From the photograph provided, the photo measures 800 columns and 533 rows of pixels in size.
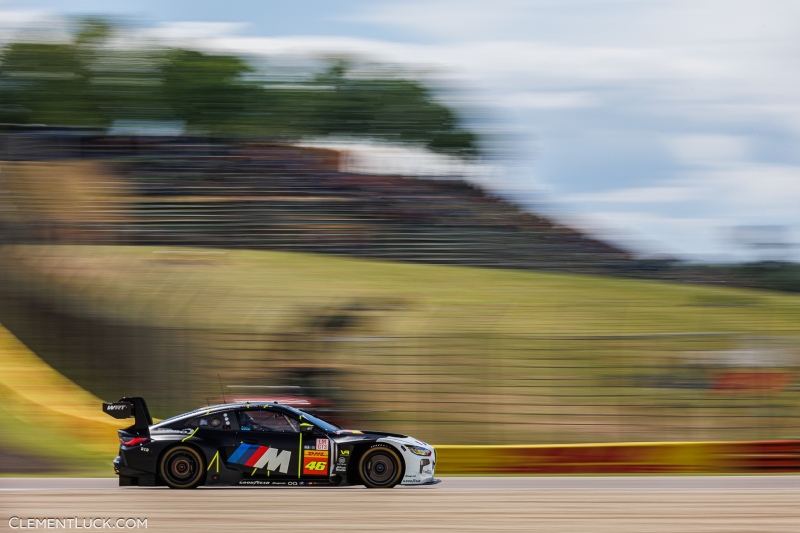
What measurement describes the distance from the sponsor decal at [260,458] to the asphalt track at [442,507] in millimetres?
238

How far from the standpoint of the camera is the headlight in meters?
9.20

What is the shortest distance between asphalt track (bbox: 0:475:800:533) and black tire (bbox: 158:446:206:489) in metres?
0.14

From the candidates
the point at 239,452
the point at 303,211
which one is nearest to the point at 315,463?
the point at 239,452

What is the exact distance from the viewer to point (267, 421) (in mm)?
9289

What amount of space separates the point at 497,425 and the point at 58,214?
55.7 ft

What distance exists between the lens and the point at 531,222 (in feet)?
108

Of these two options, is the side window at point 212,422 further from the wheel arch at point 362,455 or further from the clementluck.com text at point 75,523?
the clementluck.com text at point 75,523

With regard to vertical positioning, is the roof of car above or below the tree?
below

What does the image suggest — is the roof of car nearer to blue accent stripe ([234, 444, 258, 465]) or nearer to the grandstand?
blue accent stripe ([234, 444, 258, 465])

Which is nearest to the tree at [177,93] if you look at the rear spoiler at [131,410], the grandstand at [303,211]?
the grandstand at [303,211]

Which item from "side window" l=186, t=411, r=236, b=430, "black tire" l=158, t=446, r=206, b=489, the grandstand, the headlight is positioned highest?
the grandstand

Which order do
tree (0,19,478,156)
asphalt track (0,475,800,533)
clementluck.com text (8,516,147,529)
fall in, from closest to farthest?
clementluck.com text (8,516,147,529), asphalt track (0,475,800,533), tree (0,19,478,156)

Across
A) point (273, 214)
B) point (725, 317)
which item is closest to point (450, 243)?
point (273, 214)

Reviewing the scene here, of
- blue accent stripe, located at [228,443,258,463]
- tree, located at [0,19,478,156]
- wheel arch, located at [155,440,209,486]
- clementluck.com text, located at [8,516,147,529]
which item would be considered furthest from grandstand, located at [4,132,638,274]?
clementluck.com text, located at [8,516,147,529]
